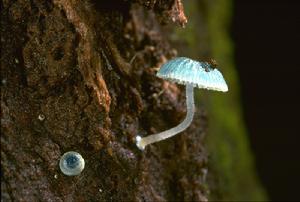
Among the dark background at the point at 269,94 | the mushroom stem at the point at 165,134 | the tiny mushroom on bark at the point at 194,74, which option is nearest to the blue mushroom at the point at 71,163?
the mushroom stem at the point at 165,134

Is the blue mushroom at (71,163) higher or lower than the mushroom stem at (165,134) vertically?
lower

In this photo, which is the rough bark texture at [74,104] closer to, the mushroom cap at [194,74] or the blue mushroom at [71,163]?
the blue mushroom at [71,163]

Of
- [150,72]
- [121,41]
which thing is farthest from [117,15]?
[150,72]

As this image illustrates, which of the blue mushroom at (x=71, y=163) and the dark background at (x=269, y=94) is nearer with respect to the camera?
the blue mushroom at (x=71, y=163)

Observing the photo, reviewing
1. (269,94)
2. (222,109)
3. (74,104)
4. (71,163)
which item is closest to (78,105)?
(74,104)

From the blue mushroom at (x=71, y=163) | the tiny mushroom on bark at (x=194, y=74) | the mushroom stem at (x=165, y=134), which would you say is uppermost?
the tiny mushroom on bark at (x=194, y=74)

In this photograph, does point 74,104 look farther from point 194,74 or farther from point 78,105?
point 194,74

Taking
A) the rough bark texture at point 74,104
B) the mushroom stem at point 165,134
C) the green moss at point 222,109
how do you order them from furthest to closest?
1. the green moss at point 222,109
2. the mushroom stem at point 165,134
3. the rough bark texture at point 74,104
